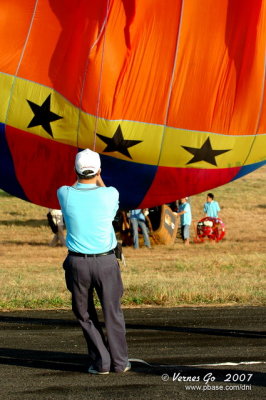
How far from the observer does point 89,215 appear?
7.83 m

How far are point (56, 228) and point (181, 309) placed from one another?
649 inches

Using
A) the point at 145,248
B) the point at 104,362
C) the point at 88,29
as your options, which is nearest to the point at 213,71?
the point at 88,29

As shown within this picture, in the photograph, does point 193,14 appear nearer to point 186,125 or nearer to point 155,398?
point 186,125

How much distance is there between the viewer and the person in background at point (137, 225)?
28.0 metres

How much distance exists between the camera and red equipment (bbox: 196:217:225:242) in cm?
3017

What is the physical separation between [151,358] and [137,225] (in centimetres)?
1979

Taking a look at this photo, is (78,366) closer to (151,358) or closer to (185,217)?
(151,358)

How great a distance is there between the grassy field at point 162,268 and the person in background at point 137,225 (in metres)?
0.36

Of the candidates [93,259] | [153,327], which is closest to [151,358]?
[93,259]

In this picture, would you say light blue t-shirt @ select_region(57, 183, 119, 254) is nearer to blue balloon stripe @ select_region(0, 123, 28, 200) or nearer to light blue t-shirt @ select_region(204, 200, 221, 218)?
blue balloon stripe @ select_region(0, 123, 28, 200)

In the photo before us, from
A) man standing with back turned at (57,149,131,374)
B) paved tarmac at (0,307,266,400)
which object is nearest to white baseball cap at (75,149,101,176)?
man standing with back turned at (57,149,131,374)

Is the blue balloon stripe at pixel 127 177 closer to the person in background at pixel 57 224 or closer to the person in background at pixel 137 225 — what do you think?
the person in background at pixel 137 225

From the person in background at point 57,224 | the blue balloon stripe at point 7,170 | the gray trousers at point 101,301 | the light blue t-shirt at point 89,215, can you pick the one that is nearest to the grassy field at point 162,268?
the person in background at point 57,224

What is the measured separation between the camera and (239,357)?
8758 millimetres
